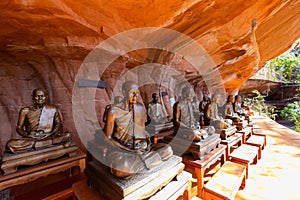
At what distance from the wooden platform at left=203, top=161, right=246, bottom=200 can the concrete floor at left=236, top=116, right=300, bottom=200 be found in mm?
457

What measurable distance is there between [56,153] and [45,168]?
0.22 meters

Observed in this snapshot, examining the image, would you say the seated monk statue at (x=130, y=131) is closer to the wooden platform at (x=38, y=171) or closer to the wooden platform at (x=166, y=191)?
the wooden platform at (x=166, y=191)

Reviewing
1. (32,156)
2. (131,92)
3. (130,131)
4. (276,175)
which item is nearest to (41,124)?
(32,156)

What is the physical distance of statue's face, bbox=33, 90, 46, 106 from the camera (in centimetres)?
231

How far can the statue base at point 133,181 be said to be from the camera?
1.29 m

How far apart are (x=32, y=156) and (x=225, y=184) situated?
271 centimetres

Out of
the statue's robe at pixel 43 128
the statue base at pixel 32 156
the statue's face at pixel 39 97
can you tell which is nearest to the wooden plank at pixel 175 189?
the statue base at pixel 32 156

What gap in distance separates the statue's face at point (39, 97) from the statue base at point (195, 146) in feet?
8.30

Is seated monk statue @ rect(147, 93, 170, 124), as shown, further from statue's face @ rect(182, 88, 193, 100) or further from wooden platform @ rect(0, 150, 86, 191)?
wooden platform @ rect(0, 150, 86, 191)

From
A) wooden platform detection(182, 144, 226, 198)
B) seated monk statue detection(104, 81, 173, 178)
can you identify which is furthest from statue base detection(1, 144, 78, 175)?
wooden platform detection(182, 144, 226, 198)

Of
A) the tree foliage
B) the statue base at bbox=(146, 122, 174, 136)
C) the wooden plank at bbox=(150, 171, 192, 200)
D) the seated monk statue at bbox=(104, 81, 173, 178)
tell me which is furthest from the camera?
the tree foliage

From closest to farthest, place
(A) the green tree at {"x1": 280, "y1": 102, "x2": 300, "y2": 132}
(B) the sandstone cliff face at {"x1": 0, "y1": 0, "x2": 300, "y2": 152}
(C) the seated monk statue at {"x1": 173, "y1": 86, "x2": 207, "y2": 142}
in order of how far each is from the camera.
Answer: (B) the sandstone cliff face at {"x1": 0, "y1": 0, "x2": 300, "y2": 152}, (C) the seated monk statue at {"x1": 173, "y1": 86, "x2": 207, "y2": 142}, (A) the green tree at {"x1": 280, "y1": 102, "x2": 300, "y2": 132}

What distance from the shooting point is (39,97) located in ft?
7.63

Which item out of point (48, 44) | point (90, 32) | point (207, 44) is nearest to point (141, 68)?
point (207, 44)
